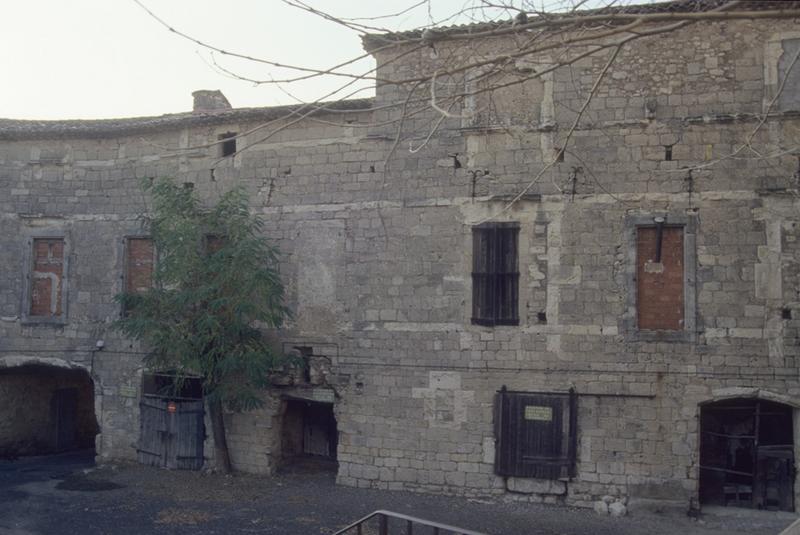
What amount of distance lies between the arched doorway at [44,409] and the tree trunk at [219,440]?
3302 mm

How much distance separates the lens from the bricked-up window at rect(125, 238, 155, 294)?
43.9 ft

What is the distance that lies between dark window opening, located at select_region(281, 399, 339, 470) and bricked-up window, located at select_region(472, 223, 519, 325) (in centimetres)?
375

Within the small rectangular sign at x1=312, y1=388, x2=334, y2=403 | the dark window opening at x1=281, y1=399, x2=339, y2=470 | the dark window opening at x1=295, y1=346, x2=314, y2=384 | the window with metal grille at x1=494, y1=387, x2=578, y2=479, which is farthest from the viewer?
the dark window opening at x1=281, y1=399, x2=339, y2=470

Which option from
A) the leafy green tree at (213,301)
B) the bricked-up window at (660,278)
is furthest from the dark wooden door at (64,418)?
the bricked-up window at (660,278)

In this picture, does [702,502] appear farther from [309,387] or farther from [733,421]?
[309,387]

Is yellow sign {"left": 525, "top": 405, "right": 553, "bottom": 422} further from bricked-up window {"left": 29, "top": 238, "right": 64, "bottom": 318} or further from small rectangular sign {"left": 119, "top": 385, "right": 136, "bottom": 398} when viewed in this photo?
bricked-up window {"left": 29, "top": 238, "right": 64, "bottom": 318}

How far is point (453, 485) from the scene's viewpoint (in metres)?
11.3

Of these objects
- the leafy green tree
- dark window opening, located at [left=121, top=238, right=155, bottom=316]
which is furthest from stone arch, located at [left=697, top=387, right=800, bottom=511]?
dark window opening, located at [left=121, top=238, right=155, bottom=316]

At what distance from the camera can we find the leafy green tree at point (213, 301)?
11469 mm

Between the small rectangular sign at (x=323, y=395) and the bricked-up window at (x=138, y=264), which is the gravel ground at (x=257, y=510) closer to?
the small rectangular sign at (x=323, y=395)

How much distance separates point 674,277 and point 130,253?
9.64m

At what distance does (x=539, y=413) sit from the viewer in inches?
431

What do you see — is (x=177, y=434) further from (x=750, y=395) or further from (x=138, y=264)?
(x=750, y=395)

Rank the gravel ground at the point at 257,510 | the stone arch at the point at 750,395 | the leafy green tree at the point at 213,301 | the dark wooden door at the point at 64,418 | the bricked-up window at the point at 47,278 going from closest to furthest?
the gravel ground at the point at 257,510 < the stone arch at the point at 750,395 < the leafy green tree at the point at 213,301 < the bricked-up window at the point at 47,278 < the dark wooden door at the point at 64,418
